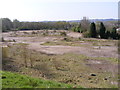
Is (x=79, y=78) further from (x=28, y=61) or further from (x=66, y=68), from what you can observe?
(x=28, y=61)

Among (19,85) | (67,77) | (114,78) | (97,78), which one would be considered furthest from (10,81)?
(114,78)

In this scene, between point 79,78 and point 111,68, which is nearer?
point 79,78

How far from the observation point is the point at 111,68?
41.0 feet

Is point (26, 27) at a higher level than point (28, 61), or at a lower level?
higher

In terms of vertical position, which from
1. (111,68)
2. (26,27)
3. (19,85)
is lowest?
(111,68)

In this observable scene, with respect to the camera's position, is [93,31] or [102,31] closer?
[102,31]

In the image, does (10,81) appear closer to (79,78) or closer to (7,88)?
(7,88)

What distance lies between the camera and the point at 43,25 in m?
73.4

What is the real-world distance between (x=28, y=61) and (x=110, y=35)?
28.5 m

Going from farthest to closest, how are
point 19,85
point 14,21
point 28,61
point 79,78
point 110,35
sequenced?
point 14,21, point 110,35, point 28,61, point 79,78, point 19,85

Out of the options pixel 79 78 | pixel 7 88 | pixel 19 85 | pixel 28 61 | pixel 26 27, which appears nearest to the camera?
pixel 7 88

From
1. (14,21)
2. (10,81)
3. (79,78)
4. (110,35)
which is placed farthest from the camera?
(14,21)

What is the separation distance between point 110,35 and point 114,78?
98.3 ft

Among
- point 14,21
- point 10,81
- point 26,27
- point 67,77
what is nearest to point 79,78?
point 67,77
